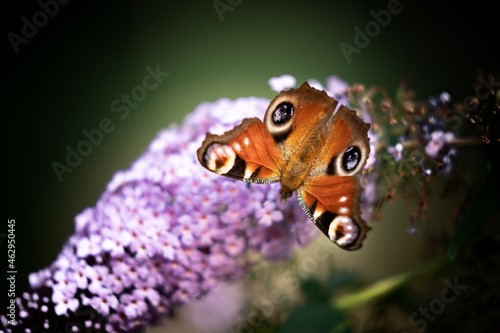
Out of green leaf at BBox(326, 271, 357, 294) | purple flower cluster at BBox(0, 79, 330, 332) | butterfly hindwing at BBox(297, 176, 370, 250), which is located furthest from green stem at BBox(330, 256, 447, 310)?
butterfly hindwing at BBox(297, 176, 370, 250)

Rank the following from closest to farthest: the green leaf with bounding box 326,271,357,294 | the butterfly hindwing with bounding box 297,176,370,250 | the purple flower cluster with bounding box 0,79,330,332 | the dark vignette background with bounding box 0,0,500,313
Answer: the butterfly hindwing with bounding box 297,176,370,250, the purple flower cluster with bounding box 0,79,330,332, the green leaf with bounding box 326,271,357,294, the dark vignette background with bounding box 0,0,500,313

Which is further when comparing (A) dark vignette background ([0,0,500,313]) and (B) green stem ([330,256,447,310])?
(A) dark vignette background ([0,0,500,313])

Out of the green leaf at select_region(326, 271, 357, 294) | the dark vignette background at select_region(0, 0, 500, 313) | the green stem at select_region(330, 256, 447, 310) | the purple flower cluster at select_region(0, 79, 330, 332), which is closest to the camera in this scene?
the purple flower cluster at select_region(0, 79, 330, 332)

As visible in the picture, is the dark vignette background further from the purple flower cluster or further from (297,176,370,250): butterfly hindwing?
(297,176,370,250): butterfly hindwing

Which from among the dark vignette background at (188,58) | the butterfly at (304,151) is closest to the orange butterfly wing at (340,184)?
the butterfly at (304,151)

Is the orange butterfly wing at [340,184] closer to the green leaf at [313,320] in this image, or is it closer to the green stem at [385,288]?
the green leaf at [313,320]

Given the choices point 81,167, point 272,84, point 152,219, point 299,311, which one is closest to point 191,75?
point 81,167

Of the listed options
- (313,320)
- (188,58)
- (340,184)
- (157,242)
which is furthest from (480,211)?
(188,58)
